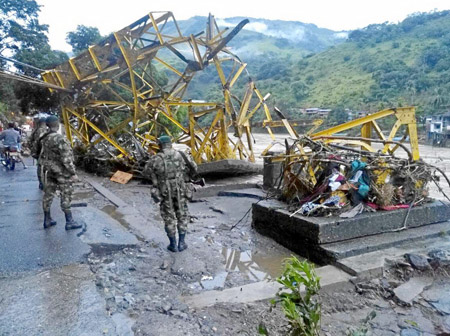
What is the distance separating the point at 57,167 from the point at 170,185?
191 centimetres

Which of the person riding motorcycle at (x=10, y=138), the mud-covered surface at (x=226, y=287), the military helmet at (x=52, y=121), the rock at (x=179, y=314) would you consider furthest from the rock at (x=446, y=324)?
the person riding motorcycle at (x=10, y=138)

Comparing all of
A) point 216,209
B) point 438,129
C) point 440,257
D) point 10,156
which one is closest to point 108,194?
point 216,209

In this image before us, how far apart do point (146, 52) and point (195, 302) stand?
8287 mm

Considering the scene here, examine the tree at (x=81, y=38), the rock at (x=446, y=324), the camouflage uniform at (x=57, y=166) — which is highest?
the tree at (x=81, y=38)

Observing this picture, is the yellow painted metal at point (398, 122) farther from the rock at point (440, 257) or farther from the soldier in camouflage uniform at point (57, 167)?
the soldier in camouflage uniform at point (57, 167)

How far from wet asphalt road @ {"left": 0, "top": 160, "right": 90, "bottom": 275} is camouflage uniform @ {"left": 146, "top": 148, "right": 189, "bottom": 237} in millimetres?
1165

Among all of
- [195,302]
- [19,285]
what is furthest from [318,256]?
[19,285]

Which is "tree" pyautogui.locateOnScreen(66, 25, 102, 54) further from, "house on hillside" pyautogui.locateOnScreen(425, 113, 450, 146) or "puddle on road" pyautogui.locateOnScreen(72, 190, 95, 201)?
"house on hillside" pyautogui.locateOnScreen(425, 113, 450, 146)

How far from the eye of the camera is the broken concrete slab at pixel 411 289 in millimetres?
3770

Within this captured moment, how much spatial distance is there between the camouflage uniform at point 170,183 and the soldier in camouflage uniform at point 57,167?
56.4 inches

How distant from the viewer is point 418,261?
4.34 m

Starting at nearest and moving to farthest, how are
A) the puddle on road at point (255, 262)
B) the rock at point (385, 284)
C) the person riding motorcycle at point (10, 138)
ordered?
1. the rock at point (385, 284)
2. the puddle on road at point (255, 262)
3. the person riding motorcycle at point (10, 138)

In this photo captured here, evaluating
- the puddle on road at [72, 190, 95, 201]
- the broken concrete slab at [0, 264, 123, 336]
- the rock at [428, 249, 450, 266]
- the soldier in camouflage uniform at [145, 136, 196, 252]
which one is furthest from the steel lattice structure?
the broken concrete slab at [0, 264, 123, 336]

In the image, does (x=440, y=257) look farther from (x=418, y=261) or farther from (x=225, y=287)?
(x=225, y=287)
